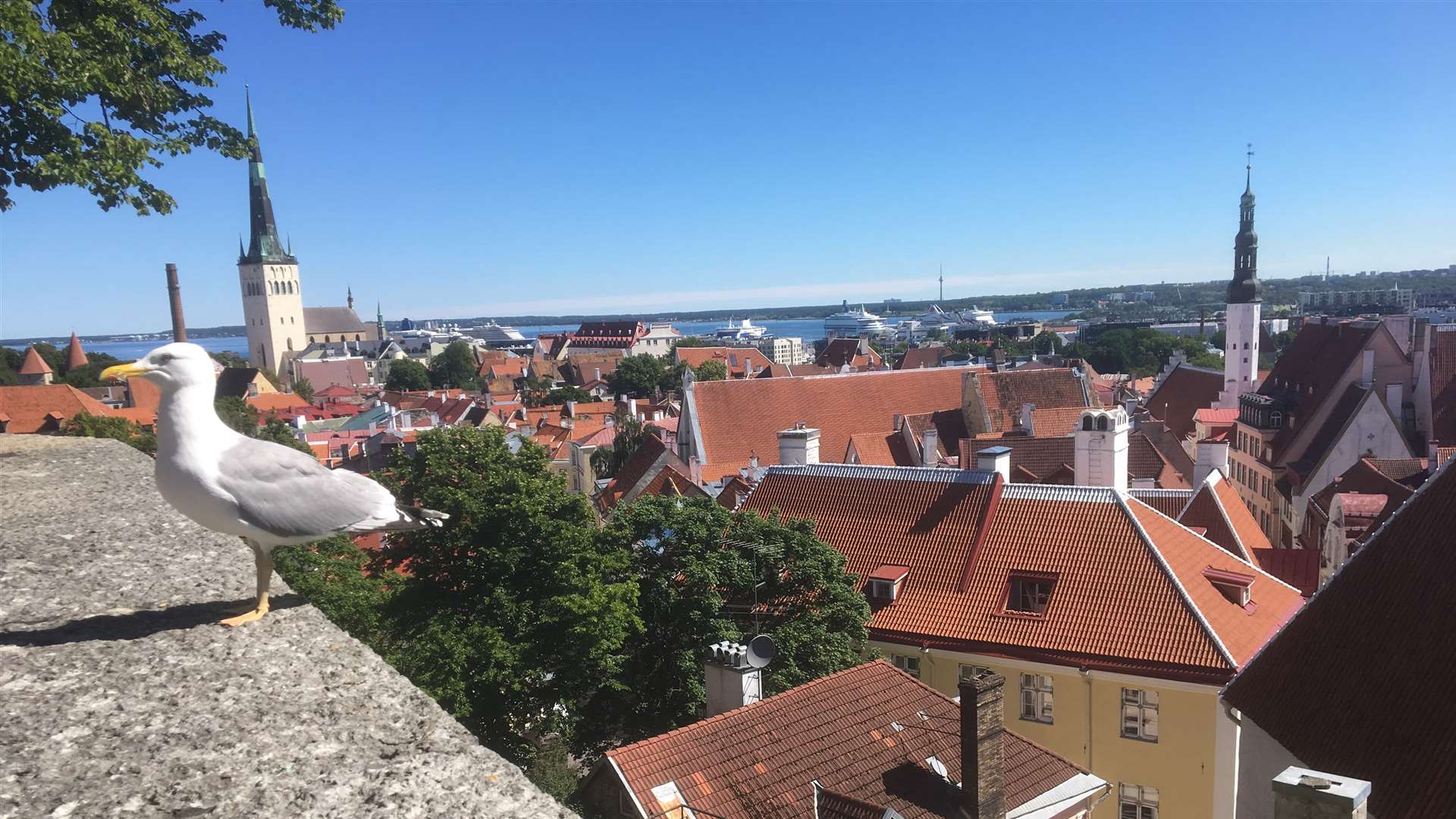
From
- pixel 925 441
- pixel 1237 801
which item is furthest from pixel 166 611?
pixel 925 441

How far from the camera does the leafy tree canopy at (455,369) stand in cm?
12256

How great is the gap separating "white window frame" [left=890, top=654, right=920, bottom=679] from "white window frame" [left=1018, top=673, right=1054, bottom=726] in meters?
1.96

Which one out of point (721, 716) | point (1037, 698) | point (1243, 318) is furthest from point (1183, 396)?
point (721, 716)

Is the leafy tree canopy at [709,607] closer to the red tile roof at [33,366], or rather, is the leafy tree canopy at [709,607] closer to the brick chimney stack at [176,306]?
the brick chimney stack at [176,306]

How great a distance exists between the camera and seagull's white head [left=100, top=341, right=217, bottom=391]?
13.7 feet

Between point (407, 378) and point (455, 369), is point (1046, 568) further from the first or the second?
point (455, 369)

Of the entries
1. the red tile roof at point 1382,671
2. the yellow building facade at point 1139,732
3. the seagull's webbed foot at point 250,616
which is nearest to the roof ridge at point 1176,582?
the yellow building facade at point 1139,732

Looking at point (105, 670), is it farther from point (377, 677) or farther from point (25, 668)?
point (377, 677)

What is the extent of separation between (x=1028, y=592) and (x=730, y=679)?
7066 millimetres

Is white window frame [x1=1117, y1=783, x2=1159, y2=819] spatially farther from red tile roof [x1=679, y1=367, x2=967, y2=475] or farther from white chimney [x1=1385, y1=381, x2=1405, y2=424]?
white chimney [x1=1385, y1=381, x2=1405, y2=424]

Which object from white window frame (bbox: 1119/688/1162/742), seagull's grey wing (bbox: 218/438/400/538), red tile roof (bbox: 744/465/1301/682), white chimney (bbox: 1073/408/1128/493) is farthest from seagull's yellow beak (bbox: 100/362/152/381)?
white chimney (bbox: 1073/408/1128/493)

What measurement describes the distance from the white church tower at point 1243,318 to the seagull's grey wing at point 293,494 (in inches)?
2183

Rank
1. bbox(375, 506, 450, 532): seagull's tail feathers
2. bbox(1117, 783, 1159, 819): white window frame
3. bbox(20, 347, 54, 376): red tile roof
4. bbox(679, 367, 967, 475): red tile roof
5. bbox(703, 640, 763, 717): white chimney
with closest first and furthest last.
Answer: bbox(375, 506, 450, 532): seagull's tail feathers
bbox(703, 640, 763, 717): white chimney
bbox(1117, 783, 1159, 819): white window frame
bbox(679, 367, 967, 475): red tile roof
bbox(20, 347, 54, 376): red tile roof

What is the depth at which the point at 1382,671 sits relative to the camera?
7.91 meters
